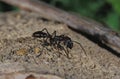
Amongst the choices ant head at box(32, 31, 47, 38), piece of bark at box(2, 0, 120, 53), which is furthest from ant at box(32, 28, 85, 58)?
piece of bark at box(2, 0, 120, 53)

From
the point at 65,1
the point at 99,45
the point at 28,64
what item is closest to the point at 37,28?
the point at 99,45

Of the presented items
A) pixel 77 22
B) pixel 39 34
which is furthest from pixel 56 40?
pixel 77 22

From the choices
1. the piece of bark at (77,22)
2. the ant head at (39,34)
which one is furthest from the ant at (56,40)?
the piece of bark at (77,22)

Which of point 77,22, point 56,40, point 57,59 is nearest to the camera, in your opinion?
point 57,59

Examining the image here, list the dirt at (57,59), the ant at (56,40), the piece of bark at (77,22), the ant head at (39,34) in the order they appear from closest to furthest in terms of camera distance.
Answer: the dirt at (57,59) → the ant at (56,40) → the ant head at (39,34) → the piece of bark at (77,22)

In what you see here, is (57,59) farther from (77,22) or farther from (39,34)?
(77,22)

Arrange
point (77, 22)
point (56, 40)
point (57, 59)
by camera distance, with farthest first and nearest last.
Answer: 1. point (77, 22)
2. point (56, 40)
3. point (57, 59)

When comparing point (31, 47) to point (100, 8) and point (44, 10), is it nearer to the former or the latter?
point (44, 10)

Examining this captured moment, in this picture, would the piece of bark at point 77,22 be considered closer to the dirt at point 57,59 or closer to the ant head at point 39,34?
the dirt at point 57,59
